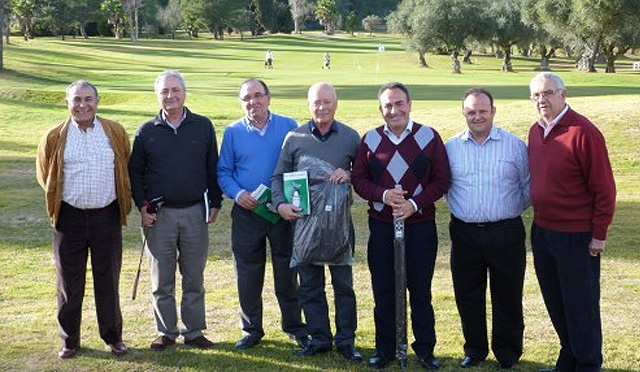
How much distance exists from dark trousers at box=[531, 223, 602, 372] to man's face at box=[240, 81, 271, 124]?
2.20 m

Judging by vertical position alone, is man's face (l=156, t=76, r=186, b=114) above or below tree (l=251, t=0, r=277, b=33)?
below

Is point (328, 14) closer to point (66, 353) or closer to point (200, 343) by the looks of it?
point (200, 343)

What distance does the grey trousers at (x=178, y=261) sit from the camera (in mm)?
5992

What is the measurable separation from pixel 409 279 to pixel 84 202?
2.46 m

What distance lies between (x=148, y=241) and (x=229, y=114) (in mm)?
17973

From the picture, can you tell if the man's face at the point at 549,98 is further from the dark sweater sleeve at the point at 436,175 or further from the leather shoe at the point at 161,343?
the leather shoe at the point at 161,343

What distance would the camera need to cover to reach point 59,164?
5.63 m

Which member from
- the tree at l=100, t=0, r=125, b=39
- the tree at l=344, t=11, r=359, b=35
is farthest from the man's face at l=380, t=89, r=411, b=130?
the tree at l=344, t=11, r=359, b=35

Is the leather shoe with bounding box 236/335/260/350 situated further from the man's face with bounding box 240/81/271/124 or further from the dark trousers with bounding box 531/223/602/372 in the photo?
the dark trousers with bounding box 531/223/602/372

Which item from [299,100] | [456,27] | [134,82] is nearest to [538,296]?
[299,100]

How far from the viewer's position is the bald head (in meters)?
5.61

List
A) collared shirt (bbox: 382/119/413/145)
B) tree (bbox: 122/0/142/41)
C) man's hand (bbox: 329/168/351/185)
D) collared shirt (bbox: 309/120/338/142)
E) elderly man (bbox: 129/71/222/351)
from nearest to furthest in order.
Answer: collared shirt (bbox: 382/119/413/145) → man's hand (bbox: 329/168/351/185) → collared shirt (bbox: 309/120/338/142) → elderly man (bbox: 129/71/222/351) → tree (bbox: 122/0/142/41)

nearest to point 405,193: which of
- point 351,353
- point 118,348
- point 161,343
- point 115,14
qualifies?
point 351,353

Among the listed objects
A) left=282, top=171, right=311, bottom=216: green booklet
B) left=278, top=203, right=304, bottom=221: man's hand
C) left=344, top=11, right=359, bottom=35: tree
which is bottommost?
left=278, top=203, right=304, bottom=221: man's hand
